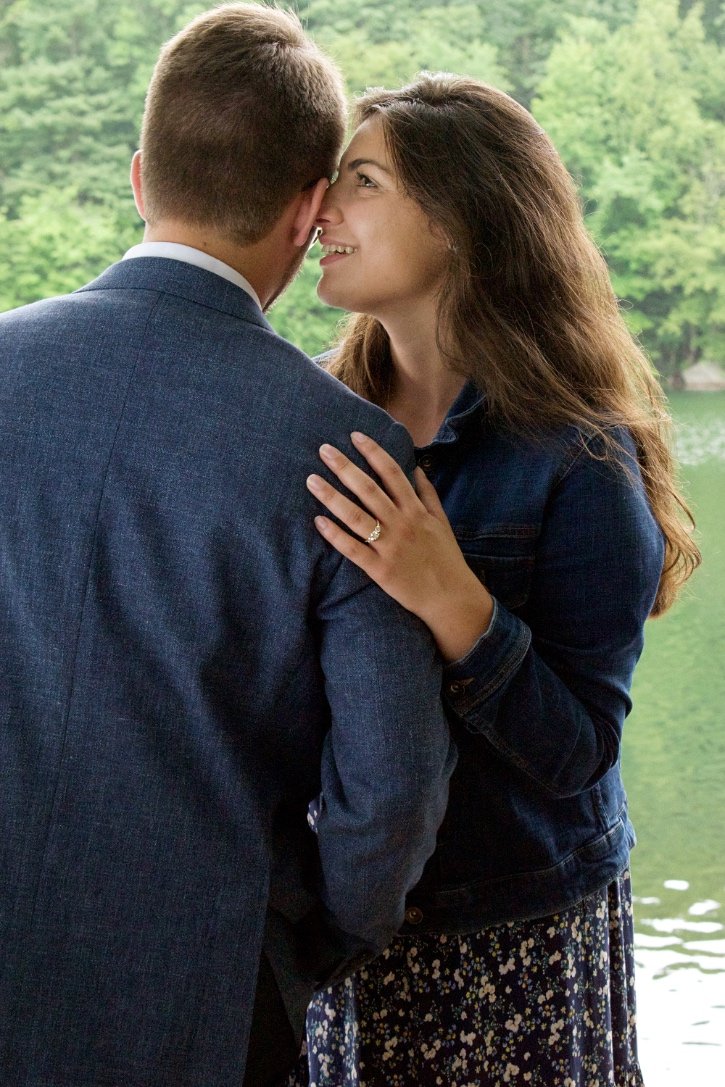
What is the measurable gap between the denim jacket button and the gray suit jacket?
33cm

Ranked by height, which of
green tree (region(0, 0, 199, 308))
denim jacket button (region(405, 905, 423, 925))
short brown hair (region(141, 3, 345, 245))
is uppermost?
short brown hair (region(141, 3, 345, 245))

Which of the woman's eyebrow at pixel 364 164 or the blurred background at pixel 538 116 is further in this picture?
the blurred background at pixel 538 116

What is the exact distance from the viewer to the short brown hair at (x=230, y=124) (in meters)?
1.15

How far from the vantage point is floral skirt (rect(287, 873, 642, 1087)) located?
1465mm

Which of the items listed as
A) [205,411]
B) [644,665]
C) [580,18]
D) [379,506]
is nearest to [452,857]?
[379,506]

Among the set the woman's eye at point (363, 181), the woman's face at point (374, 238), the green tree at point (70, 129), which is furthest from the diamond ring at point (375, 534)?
the green tree at point (70, 129)

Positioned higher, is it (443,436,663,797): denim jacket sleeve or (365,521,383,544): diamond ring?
(365,521,383,544): diamond ring

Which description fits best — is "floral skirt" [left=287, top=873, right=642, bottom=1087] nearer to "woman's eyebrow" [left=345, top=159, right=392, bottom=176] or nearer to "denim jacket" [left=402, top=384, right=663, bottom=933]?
"denim jacket" [left=402, top=384, right=663, bottom=933]

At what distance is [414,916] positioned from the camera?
143 centimetres

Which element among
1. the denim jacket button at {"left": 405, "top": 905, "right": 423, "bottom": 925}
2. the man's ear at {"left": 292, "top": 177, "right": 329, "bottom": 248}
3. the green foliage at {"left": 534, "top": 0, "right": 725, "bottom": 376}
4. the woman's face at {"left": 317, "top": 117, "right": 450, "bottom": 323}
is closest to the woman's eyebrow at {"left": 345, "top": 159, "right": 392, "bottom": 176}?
the woman's face at {"left": 317, "top": 117, "right": 450, "bottom": 323}

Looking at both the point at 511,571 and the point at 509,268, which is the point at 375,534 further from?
the point at 509,268

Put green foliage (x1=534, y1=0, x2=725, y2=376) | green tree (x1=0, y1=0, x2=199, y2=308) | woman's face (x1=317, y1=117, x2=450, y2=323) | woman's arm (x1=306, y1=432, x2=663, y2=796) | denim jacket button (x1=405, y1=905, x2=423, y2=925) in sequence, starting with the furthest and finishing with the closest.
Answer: green foliage (x1=534, y1=0, x2=725, y2=376), green tree (x1=0, y1=0, x2=199, y2=308), woman's face (x1=317, y1=117, x2=450, y2=323), denim jacket button (x1=405, y1=905, x2=423, y2=925), woman's arm (x1=306, y1=432, x2=663, y2=796)

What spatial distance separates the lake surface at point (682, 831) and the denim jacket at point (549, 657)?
0.50m

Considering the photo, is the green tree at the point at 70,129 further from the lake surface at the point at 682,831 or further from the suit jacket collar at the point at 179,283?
the suit jacket collar at the point at 179,283
